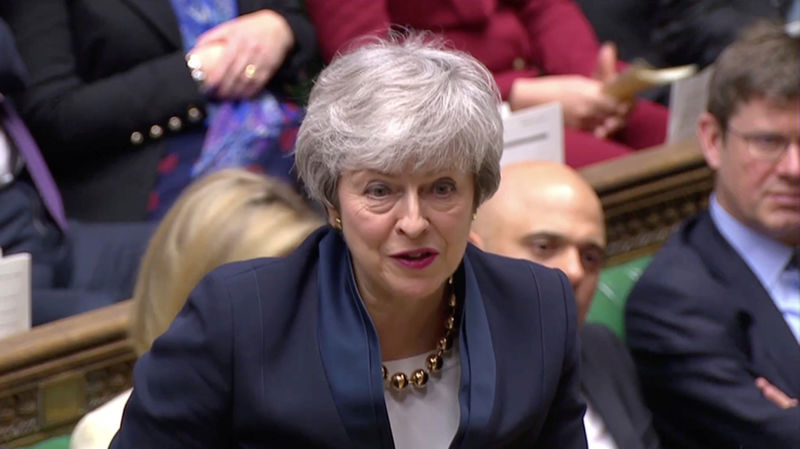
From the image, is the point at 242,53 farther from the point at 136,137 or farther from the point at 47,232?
the point at 47,232

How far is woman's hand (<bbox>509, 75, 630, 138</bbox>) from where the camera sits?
2.90m

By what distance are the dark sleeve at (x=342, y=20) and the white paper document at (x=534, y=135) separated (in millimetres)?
424

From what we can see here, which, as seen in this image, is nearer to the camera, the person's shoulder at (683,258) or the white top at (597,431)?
the white top at (597,431)

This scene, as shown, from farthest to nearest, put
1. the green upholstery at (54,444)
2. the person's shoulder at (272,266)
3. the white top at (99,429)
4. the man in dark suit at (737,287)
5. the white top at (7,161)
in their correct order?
the white top at (7,161)
the man in dark suit at (737,287)
the green upholstery at (54,444)
the white top at (99,429)
the person's shoulder at (272,266)

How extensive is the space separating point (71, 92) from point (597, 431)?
113cm

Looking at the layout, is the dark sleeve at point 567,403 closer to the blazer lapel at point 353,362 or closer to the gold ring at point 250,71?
the blazer lapel at point 353,362

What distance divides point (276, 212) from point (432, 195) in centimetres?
47

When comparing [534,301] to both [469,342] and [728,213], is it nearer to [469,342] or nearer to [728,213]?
[469,342]

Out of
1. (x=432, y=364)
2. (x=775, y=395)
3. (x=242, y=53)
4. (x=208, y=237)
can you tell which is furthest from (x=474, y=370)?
(x=242, y=53)

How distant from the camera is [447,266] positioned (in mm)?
1335

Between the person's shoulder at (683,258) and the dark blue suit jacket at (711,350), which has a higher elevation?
the person's shoulder at (683,258)

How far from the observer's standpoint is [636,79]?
2.86m

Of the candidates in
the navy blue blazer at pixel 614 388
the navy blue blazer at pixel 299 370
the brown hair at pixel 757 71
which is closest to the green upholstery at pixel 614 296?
the navy blue blazer at pixel 614 388

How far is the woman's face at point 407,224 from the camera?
4.22 feet
